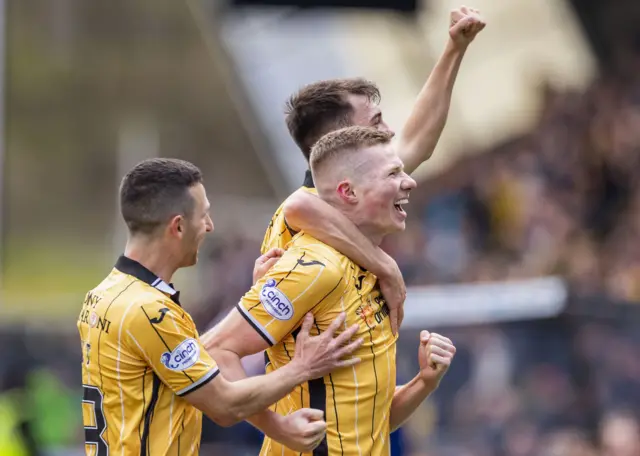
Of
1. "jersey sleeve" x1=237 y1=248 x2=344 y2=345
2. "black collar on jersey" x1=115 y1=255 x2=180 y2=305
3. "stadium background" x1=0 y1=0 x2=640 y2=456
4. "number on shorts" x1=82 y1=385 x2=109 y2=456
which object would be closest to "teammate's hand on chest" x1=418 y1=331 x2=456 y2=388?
"jersey sleeve" x1=237 y1=248 x2=344 y2=345

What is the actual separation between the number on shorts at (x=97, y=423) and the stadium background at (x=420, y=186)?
129 inches

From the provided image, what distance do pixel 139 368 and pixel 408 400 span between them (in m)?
1.12

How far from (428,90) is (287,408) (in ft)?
5.53

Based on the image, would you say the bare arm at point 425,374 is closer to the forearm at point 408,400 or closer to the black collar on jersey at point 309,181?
the forearm at point 408,400

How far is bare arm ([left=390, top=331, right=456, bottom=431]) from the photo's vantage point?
474cm

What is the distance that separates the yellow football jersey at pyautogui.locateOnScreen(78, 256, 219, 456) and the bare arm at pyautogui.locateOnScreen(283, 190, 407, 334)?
0.58 metres

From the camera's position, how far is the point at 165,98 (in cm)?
3175

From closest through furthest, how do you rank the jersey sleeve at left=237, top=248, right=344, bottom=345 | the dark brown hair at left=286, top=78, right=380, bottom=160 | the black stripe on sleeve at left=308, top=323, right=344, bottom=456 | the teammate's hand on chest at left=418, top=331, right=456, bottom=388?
the jersey sleeve at left=237, top=248, right=344, bottom=345, the black stripe on sleeve at left=308, top=323, right=344, bottom=456, the teammate's hand on chest at left=418, top=331, right=456, bottom=388, the dark brown hair at left=286, top=78, right=380, bottom=160

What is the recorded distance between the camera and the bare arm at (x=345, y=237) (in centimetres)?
452

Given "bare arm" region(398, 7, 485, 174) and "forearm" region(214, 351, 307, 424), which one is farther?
"bare arm" region(398, 7, 485, 174)

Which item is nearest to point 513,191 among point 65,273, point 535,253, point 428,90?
point 535,253

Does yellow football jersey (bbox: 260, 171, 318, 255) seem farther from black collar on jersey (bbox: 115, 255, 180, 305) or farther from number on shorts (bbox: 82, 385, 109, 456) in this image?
number on shorts (bbox: 82, 385, 109, 456)

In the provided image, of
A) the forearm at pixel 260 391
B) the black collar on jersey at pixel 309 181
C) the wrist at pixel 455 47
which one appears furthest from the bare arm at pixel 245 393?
the wrist at pixel 455 47

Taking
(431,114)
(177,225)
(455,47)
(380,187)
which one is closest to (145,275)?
(177,225)
